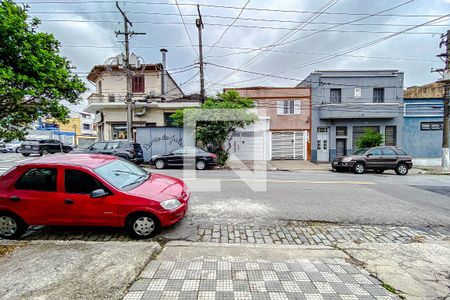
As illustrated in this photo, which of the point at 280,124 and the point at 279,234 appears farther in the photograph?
the point at 280,124

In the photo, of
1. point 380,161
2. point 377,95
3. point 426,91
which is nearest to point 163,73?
point 380,161

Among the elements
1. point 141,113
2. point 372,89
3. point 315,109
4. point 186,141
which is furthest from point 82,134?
point 372,89

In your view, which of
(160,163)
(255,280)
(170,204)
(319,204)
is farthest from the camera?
(160,163)

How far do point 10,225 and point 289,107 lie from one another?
1952cm

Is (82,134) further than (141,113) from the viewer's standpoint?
Yes

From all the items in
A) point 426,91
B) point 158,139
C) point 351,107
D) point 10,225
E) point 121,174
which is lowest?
point 10,225

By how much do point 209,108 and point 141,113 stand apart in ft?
29.1

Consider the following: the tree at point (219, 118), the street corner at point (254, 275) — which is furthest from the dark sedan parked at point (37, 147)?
the street corner at point (254, 275)

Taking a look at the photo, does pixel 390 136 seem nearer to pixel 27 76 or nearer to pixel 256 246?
pixel 256 246

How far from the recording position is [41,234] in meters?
4.46

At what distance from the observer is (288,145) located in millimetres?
20578

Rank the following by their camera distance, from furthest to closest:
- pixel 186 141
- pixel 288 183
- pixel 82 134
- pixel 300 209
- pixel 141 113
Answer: pixel 82 134 < pixel 141 113 < pixel 186 141 < pixel 288 183 < pixel 300 209

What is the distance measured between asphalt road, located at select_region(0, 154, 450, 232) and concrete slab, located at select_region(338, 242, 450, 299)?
127 cm

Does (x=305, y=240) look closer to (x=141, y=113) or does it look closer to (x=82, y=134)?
(x=141, y=113)
